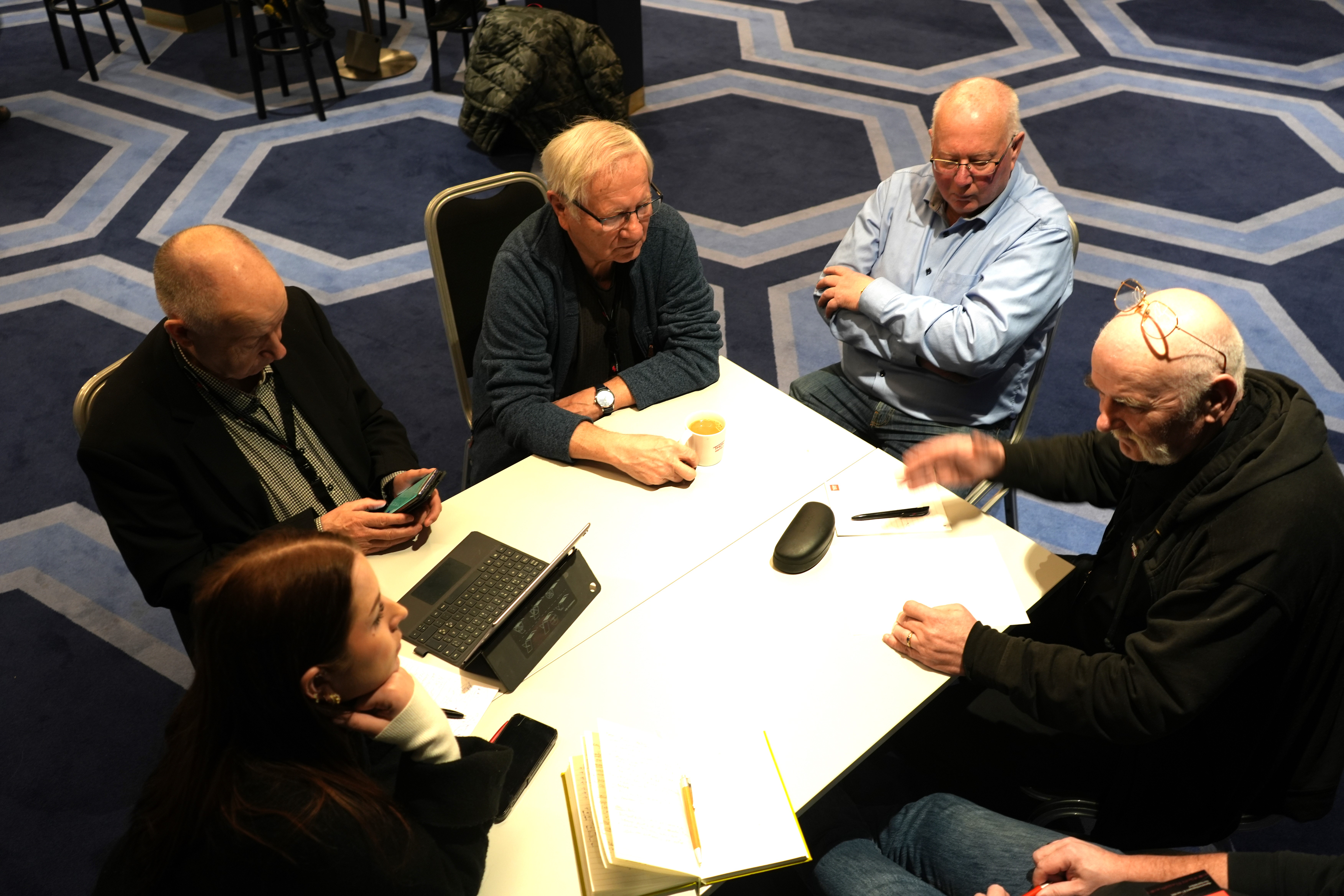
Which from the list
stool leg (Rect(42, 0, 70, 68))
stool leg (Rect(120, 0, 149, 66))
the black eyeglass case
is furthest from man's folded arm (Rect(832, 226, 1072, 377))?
stool leg (Rect(42, 0, 70, 68))

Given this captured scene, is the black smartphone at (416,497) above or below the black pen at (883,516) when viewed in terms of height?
above

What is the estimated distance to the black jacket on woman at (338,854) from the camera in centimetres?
123

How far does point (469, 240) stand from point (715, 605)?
139cm

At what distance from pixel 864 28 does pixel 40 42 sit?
6.14 m

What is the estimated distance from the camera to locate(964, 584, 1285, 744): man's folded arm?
63.9 inches

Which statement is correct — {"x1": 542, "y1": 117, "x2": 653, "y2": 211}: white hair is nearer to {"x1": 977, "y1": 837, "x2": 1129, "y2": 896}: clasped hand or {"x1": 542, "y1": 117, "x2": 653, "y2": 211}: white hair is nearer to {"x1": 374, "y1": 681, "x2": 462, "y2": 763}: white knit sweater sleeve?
{"x1": 374, "y1": 681, "x2": 462, "y2": 763}: white knit sweater sleeve

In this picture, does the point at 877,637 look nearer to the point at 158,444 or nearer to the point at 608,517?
the point at 608,517

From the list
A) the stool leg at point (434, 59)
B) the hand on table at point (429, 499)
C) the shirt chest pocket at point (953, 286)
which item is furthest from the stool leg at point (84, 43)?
the shirt chest pocket at point (953, 286)

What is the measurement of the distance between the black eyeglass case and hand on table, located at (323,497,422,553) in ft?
2.49

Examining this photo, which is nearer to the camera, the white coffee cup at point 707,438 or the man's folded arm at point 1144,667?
the man's folded arm at point 1144,667

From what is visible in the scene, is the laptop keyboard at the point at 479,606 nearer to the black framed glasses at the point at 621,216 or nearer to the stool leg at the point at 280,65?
the black framed glasses at the point at 621,216

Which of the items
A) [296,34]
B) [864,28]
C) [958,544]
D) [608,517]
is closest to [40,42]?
[296,34]

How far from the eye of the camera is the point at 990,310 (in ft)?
8.06

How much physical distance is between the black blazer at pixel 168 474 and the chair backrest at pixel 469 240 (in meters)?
0.59
